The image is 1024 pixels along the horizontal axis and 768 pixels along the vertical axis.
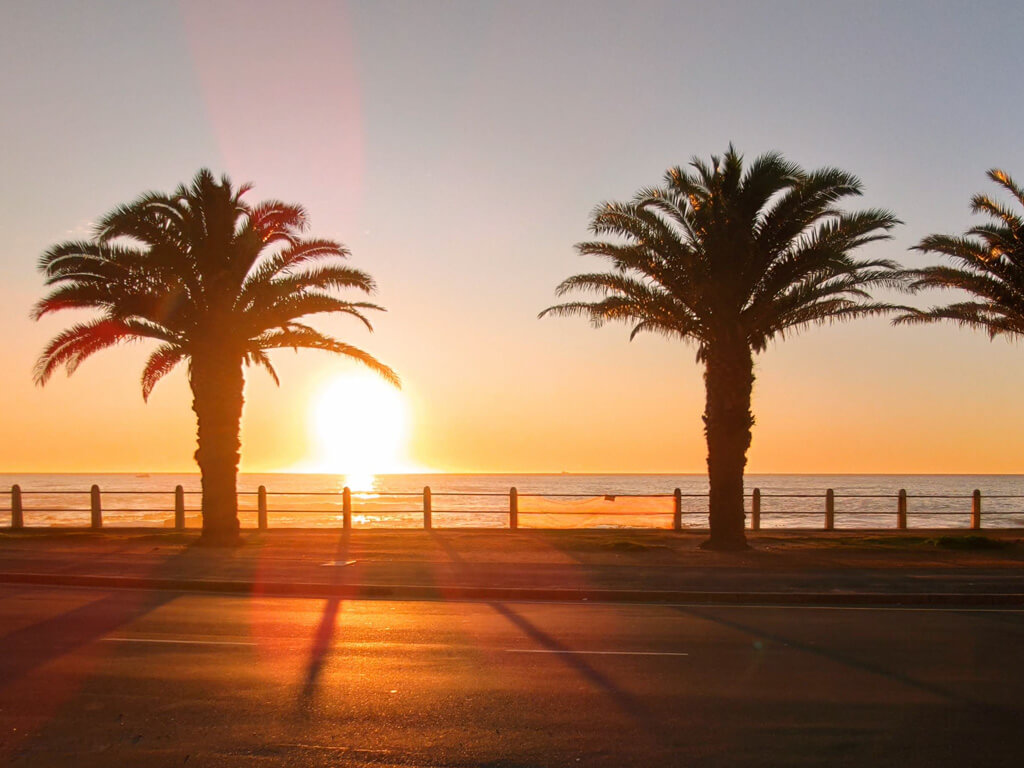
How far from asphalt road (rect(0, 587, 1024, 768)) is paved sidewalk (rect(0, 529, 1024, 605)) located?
1714 mm

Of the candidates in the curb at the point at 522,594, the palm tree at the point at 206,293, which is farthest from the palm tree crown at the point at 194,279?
the curb at the point at 522,594

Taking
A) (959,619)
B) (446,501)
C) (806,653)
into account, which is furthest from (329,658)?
(446,501)

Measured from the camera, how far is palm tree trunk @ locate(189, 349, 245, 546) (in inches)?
881

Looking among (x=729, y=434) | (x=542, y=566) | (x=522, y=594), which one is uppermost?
(x=729, y=434)

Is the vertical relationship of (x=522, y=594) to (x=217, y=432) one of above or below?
below

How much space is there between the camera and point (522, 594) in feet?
46.5

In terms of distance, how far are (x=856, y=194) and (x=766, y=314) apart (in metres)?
3.14

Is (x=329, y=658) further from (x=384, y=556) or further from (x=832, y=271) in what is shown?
(x=832, y=271)

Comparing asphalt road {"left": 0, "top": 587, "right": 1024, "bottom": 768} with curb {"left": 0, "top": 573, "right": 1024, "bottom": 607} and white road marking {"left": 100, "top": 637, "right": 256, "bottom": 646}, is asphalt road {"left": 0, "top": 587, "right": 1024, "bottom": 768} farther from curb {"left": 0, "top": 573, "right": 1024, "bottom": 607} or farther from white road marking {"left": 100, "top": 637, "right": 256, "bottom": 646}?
curb {"left": 0, "top": 573, "right": 1024, "bottom": 607}

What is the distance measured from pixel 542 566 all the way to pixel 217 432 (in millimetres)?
9473

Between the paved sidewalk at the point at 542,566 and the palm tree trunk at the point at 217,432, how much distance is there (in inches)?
31.3

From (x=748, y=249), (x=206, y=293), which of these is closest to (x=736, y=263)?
(x=748, y=249)

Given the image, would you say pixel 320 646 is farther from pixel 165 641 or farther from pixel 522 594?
pixel 522 594

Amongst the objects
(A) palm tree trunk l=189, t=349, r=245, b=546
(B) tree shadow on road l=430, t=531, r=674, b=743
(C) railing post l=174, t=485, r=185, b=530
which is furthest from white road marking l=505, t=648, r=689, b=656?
(C) railing post l=174, t=485, r=185, b=530
